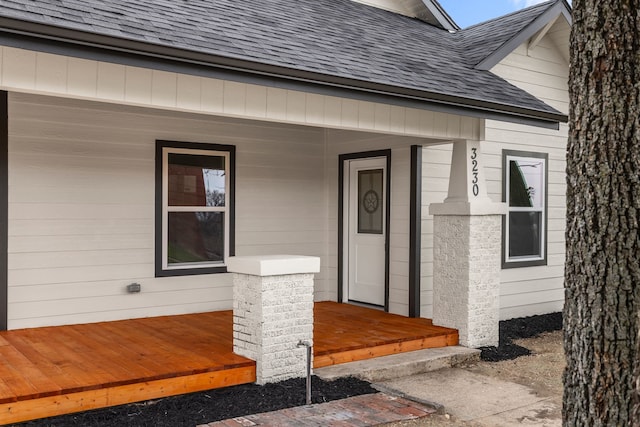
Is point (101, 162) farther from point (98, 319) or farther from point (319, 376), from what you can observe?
point (319, 376)

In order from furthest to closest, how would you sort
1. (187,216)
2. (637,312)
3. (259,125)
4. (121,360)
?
Result: (259,125) < (187,216) < (121,360) < (637,312)

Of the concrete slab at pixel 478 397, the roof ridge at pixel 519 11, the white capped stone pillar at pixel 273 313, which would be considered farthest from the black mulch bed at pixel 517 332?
the roof ridge at pixel 519 11

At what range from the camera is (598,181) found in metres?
2.25

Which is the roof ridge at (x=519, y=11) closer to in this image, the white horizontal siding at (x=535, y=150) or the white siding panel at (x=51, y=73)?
the white horizontal siding at (x=535, y=150)

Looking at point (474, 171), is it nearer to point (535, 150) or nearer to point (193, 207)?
point (535, 150)

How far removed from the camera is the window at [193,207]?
23.0 feet

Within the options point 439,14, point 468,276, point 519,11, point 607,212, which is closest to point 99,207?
point 468,276

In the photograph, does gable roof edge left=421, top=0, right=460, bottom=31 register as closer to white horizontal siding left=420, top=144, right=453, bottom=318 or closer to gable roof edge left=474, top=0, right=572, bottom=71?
gable roof edge left=474, top=0, right=572, bottom=71

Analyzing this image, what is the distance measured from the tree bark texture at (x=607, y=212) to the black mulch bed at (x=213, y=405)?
278 centimetres

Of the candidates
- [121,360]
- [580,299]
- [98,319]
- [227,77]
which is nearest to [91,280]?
[98,319]

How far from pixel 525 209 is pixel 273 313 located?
15.9 feet

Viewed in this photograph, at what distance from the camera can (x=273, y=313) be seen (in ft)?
16.8

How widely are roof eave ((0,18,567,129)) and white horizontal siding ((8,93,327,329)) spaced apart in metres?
2.79

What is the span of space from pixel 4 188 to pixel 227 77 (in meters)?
2.99
